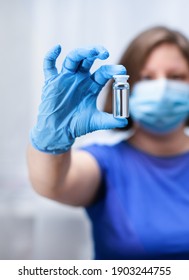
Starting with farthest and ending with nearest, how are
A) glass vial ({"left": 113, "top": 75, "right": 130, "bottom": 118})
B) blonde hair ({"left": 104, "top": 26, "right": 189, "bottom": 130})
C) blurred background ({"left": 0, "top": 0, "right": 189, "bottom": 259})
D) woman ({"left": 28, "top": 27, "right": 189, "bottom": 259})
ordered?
blurred background ({"left": 0, "top": 0, "right": 189, "bottom": 259}) < blonde hair ({"left": 104, "top": 26, "right": 189, "bottom": 130}) < woman ({"left": 28, "top": 27, "right": 189, "bottom": 259}) < glass vial ({"left": 113, "top": 75, "right": 130, "bottom": 118})

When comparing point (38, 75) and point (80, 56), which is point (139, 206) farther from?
point (38, 75)

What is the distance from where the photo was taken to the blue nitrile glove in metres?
0.77

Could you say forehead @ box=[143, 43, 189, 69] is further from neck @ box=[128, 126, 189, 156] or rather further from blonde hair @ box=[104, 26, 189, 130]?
neck @ box=[128, 126, 189, 156]

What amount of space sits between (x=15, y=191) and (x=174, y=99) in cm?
73

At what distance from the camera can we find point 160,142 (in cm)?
120

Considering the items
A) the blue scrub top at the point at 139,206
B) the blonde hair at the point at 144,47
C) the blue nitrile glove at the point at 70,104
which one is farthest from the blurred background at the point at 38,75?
the blue nitrile glove at the point at 70,104

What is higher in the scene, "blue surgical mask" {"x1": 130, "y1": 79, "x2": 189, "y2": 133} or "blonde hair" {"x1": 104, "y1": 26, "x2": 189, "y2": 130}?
"blonde hair" {"x1": 104, "y1": 26, "x2": 189, "y2": 130}

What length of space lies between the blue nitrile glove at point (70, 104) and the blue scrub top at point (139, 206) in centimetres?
33

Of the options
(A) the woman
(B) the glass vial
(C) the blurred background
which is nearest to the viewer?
(B) the glass vial

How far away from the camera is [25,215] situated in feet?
5.04

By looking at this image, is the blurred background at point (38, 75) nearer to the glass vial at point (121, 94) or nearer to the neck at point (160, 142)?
the neck at point (160, 142)

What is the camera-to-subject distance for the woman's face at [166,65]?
3.66 ft

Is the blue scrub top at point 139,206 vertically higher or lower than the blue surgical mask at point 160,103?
lower

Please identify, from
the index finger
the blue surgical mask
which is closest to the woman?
the blue surgical mask
